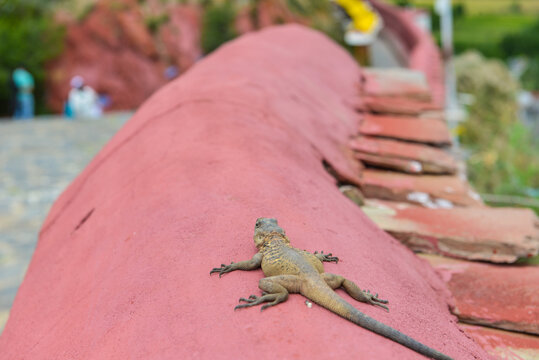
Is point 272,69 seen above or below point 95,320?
above

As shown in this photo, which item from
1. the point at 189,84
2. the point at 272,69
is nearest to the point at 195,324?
the point at 189,84

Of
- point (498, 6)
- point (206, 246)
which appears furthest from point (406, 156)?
point (498, 6)

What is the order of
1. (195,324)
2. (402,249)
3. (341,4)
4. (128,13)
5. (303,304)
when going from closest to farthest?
(195,324) → (303,304) → (402,249) → (128,13) → (341,4)

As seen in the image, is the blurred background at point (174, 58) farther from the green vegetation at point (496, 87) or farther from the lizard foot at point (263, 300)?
the lizard foot at point (263, 300)

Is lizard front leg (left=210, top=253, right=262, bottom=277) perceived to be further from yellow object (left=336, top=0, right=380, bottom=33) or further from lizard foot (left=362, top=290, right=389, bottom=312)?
yellow object (left=336, top=0, right=380, bottom=33)

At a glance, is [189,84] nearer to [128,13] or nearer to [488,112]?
[488,112]

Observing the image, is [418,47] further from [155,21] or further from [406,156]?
[155,21]

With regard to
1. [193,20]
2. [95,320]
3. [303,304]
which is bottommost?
[193,20]
